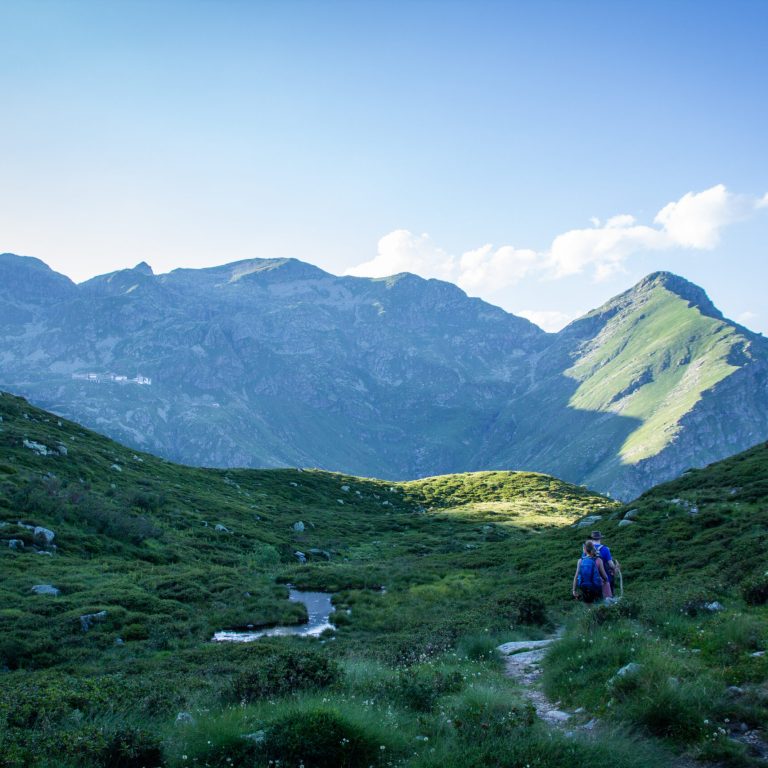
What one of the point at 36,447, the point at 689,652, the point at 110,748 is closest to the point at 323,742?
the point at 110,748

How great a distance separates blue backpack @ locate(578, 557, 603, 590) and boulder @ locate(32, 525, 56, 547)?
28.0 meters

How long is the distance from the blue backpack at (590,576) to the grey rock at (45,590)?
21.7m

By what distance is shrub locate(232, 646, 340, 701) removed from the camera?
38.0 feet

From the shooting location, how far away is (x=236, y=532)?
45.6 metres

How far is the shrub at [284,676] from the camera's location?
38.0ft

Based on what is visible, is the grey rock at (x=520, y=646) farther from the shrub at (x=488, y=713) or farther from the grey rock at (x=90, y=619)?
the grey rock at (x=90, y=619)

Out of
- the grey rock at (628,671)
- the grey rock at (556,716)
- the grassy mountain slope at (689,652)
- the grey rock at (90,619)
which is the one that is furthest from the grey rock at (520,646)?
the grey rock at (90,619)

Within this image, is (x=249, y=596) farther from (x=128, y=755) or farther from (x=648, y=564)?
(x=128, y=755)

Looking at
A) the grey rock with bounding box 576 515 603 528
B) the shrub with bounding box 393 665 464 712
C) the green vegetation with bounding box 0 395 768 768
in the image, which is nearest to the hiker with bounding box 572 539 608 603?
the green vegetation with bounding box 0 395 768 768

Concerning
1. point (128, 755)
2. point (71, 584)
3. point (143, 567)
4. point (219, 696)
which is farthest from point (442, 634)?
point (143, 567)

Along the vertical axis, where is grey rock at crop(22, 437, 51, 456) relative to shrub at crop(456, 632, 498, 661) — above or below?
above

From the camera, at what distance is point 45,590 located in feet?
77.9

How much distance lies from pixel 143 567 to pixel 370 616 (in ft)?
44.5

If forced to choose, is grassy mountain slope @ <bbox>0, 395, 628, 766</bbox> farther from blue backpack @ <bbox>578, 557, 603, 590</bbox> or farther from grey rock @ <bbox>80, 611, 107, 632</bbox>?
blue backpack @ <bbox>578, 557, 603, 590</bbox>
